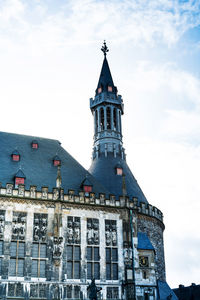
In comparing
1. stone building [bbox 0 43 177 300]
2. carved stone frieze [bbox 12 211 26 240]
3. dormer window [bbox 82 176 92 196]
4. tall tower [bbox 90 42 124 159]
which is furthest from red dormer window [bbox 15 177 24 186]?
tall tower [bbox 90 42 124 159]

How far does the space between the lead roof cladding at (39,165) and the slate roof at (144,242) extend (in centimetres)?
435

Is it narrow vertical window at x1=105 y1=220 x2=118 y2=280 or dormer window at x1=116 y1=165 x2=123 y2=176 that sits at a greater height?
dormer window at x1=116 y1=165 x2=123 y2=176

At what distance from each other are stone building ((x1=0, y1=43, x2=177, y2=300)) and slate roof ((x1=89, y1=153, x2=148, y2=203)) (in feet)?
2.67

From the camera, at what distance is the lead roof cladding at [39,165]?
96.6 feet

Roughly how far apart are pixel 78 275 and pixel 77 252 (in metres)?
1.51

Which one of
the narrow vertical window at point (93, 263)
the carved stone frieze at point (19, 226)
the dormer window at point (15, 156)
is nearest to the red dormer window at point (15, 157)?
the dormer window at point (15, 156)

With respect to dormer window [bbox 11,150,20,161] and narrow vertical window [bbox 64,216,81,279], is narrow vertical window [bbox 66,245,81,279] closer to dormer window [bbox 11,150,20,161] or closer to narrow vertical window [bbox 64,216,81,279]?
narrow vertical window [bbox 64,216,81,279]

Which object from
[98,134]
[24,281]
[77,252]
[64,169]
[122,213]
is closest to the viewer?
[24,281]

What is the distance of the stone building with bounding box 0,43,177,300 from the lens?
25875 mm

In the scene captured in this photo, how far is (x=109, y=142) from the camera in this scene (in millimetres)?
38844

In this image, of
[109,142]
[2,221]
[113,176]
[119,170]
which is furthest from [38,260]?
[109,142]

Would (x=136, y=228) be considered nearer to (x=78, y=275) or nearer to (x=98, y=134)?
(x=78, y=275)

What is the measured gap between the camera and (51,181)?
2981 centimetres

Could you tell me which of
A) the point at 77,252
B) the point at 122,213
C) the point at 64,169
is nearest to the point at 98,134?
the point at 64,169
